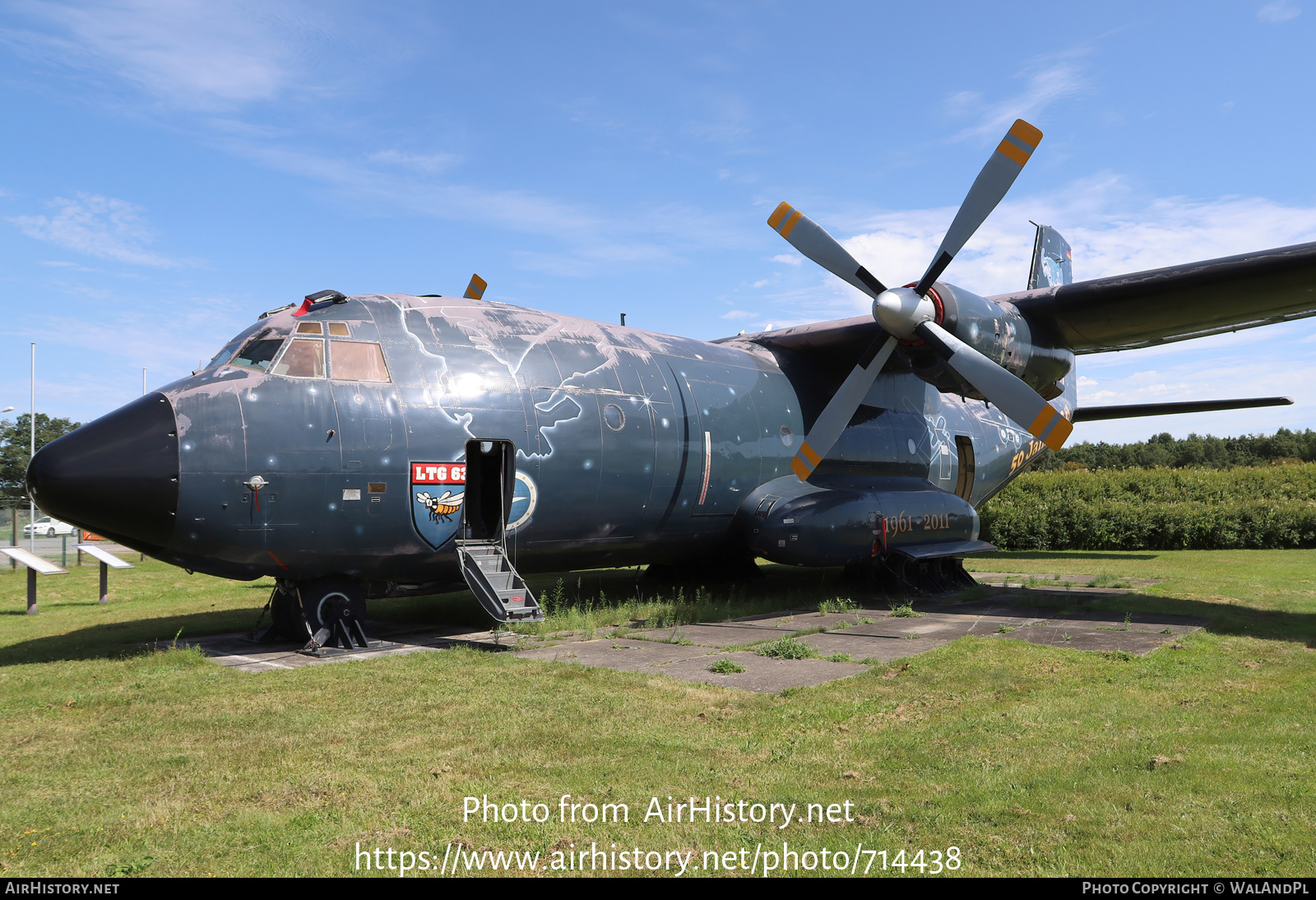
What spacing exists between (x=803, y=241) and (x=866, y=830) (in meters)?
10.6

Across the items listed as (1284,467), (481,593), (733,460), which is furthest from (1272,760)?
(1284,467)

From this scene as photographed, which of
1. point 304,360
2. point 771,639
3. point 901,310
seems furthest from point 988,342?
point 304,360

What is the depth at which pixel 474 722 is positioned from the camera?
6.51 meters

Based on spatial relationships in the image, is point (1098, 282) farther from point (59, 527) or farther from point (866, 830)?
point (59, 527)

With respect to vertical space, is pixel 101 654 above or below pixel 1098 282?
below

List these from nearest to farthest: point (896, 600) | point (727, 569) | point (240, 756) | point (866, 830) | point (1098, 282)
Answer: point (866, 830)
point (240, 756)
point (1098, 282)
point (896, 600)
point (727, 569)

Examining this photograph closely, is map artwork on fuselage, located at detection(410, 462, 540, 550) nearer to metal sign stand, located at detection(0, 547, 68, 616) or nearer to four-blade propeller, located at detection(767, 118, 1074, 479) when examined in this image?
four-blade propeller, located at detection(767, 118, 1074, 479)

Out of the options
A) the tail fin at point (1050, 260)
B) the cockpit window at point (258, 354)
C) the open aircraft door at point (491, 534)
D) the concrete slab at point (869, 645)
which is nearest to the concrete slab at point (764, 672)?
the concrete slab at point (869, 645)

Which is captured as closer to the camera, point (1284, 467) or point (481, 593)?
point (481, 593)

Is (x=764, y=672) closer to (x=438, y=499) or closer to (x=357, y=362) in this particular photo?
(x=438, y=499)

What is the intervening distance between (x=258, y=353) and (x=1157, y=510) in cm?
2710

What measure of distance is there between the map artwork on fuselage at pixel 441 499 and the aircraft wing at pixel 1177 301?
8591 millimetres

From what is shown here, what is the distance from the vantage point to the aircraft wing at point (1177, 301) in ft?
38.2

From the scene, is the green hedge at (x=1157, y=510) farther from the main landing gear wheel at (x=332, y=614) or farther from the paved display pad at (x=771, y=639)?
the main landing gear wheel at (x=332, y=614)
